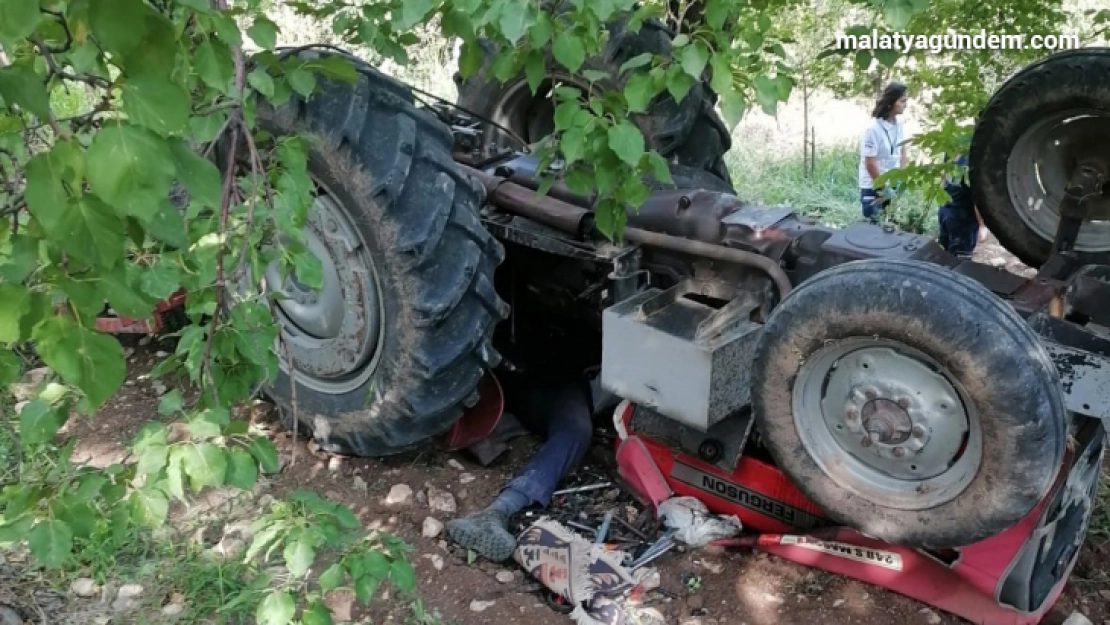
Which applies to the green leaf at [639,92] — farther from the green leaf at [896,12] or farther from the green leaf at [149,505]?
the green leaf at [149,505]

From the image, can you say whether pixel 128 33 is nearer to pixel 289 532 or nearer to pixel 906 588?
pixel 289 532

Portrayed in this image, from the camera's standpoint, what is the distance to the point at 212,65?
1298 mm

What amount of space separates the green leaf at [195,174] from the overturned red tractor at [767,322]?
1.01m

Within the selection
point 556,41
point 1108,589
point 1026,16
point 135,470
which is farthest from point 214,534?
point 1026,16

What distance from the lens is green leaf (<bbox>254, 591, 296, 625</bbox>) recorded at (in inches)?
58.2

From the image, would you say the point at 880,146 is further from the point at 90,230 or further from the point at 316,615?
the point at 90,230

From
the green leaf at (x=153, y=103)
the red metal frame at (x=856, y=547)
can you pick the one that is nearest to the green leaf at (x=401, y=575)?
the green leaf at (x=153, y=103)

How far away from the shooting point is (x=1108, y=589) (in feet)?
8.95

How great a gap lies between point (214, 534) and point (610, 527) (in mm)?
1246

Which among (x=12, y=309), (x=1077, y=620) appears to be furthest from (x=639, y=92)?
(x=1077, y=620)

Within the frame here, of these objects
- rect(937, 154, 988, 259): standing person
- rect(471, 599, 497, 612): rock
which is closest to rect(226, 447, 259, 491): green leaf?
rect(471, 599, 497, 612): rock

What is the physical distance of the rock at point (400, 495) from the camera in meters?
3.15

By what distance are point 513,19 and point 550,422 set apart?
6.36ft

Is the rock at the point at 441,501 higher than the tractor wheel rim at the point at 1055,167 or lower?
lower
